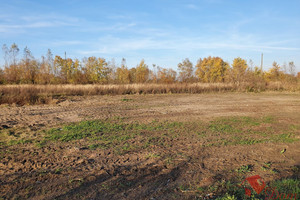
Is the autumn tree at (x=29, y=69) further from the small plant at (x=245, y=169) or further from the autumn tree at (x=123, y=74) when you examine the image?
the small plant at (x=245, y=169)

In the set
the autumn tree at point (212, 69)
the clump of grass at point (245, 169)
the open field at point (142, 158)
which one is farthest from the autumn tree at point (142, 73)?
the clump of grass at point (245, 169)

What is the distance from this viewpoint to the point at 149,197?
3355mm

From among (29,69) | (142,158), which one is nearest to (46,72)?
(29,69)

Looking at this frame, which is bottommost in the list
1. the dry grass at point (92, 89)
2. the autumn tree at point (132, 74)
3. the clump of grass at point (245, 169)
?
the clump of grass at point (245, 169)

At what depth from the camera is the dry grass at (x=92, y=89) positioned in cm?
1398

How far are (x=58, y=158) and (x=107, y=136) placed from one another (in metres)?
1.83

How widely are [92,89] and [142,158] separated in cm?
1552

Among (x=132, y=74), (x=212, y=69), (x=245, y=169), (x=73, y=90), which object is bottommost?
(x=245, y=169)

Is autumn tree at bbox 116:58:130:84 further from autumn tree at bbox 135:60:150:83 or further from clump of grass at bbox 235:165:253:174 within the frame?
clump of grass at bbox 235:165:253:174

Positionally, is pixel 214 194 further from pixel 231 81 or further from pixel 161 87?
pixel 231 81

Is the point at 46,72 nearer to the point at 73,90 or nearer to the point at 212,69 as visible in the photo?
the point at 73,90

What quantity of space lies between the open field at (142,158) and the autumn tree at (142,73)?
22.9 meters

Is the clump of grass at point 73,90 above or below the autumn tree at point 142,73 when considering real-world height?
below

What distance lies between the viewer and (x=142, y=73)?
33.6 meters
